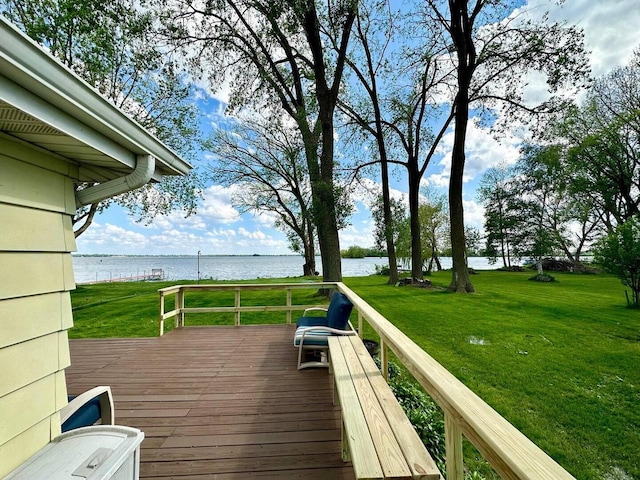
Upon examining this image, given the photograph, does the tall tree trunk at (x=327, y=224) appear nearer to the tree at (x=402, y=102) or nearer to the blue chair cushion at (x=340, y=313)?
the blue chair cushion at (x=340, y=313)

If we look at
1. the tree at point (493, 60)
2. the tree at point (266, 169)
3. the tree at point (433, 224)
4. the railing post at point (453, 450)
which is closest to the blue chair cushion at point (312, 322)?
the railing post at point (453, 450)

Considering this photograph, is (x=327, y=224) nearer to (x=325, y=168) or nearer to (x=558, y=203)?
(x=325, y=168)

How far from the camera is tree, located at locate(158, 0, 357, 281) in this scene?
28.0 feet

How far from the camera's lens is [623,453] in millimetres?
3088

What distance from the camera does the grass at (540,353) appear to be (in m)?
3.28

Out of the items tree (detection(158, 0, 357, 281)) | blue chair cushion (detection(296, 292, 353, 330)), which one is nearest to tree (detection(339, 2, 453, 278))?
tree (detection(158, 0, 357, 281))

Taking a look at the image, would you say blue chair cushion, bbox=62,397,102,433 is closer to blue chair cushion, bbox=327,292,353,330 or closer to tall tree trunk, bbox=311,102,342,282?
blue chair cushion, bbox=327,292,353,330

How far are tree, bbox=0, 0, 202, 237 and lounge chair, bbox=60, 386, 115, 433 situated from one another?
6.23 m

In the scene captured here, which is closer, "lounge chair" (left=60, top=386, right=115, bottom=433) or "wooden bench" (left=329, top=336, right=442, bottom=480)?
"wooden bench" (left=329, top=336, right=442, bottom=480)

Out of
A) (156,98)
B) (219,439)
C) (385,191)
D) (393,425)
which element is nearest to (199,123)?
(156,98)

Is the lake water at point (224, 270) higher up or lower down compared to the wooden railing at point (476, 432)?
lower down

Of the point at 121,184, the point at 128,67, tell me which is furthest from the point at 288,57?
the point at 121,184

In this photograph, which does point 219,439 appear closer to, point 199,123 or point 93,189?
point 93,189

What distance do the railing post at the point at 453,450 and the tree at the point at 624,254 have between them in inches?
424
